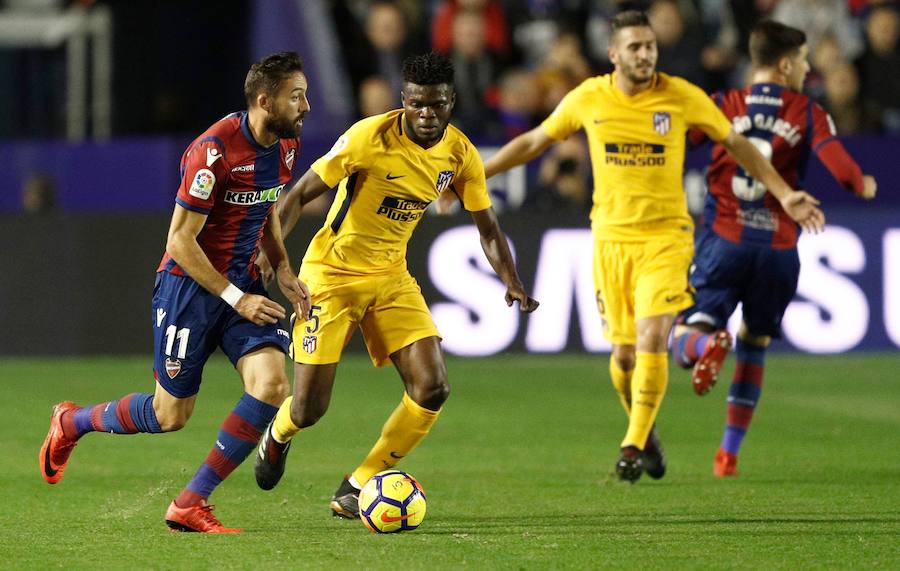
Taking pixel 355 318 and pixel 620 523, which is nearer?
pixel 620 523

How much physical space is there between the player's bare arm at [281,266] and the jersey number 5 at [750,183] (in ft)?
A: 9.44

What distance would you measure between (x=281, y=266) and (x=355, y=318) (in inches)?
21.0

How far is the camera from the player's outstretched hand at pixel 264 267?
6.88 m

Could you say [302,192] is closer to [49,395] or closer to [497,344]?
[49,395]

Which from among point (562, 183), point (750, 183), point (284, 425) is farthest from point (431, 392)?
point (562, 183)

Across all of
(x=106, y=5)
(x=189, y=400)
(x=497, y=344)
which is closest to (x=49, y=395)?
(x=497, y=344)

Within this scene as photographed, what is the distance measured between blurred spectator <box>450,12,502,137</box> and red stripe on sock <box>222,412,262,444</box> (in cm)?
943

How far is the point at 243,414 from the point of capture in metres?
6.61

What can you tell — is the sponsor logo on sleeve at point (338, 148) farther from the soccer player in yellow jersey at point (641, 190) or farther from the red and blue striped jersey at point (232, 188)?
the soccer player in yellow jersey at point (641, 190)

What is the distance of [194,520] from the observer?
650 centimetres

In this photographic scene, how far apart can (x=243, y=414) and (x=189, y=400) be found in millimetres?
351

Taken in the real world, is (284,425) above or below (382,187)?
below

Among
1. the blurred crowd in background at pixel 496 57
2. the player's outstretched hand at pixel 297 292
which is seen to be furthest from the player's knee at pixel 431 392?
the blurred crowd in background at pixel 496 57

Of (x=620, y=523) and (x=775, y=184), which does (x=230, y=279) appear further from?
(x=775, y=184)
